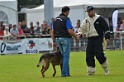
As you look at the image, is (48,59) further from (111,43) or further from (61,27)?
(111,43)

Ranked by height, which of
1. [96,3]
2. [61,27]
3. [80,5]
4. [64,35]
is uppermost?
[96,3]

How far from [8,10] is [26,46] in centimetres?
705

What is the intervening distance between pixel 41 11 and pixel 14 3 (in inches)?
168

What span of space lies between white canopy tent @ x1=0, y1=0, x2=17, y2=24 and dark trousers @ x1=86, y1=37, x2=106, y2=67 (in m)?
22.3

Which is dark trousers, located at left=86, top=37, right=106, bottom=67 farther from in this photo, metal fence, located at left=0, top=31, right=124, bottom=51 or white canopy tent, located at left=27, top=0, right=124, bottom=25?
white canopy tent, located at left=27, top=0, right=124, bottom=25

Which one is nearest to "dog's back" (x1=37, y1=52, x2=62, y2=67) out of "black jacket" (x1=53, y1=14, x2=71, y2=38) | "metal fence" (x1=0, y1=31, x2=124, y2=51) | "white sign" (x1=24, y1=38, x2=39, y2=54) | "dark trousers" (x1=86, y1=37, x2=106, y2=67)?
"black jacket" (x1=53, y1=14, x2=71, y2=38)

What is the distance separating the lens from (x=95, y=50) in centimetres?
1655

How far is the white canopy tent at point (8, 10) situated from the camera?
3847 cm

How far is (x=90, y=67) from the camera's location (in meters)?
16.7

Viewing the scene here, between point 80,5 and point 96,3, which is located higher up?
point 96,3

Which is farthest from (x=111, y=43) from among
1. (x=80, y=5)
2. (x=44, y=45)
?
(x=80, y=5)

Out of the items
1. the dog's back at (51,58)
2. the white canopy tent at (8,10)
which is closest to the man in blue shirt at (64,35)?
the dog's back at (51,58)

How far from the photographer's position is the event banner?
32.0 metres

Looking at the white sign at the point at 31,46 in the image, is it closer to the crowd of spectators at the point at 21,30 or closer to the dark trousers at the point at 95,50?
the crowd of spectators at the point at 21,30
